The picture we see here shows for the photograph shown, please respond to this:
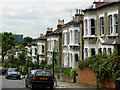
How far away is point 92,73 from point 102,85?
1.86 meters

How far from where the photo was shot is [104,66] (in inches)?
645

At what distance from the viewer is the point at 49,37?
45469 millimetres

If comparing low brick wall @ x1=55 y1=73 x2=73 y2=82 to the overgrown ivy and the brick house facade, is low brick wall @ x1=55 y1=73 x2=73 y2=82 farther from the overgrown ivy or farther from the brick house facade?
the overgrown ivy

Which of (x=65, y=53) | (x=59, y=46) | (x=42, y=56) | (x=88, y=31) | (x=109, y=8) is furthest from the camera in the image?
(x=42, y=56)

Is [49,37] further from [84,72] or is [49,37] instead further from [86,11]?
Result: [84,72]

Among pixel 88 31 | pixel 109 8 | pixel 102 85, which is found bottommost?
pixel 102 85

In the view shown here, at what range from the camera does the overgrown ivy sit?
15.3 m

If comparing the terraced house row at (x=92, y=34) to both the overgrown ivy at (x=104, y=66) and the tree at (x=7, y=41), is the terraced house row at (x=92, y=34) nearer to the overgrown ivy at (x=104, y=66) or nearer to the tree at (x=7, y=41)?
the overgrown ivy at (x=104, y=66)

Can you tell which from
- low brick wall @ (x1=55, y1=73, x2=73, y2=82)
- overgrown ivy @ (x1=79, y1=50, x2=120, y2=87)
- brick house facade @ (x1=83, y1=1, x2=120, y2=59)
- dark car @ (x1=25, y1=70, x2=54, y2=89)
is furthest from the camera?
low brick wall @ (x1=55, y1=73, x2=73, y2=82)

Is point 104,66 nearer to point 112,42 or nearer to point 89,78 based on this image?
point 89,78

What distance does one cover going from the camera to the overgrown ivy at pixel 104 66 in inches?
602

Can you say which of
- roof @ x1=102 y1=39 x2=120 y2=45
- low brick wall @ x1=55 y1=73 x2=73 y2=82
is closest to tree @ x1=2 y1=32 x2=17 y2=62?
low brick wall @ x1=55 y1=73 x2=73 y2=82

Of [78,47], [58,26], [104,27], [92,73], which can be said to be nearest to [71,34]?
[78,47]

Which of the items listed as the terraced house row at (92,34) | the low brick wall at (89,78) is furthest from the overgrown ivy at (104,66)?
the terraced house row at (92,34)
